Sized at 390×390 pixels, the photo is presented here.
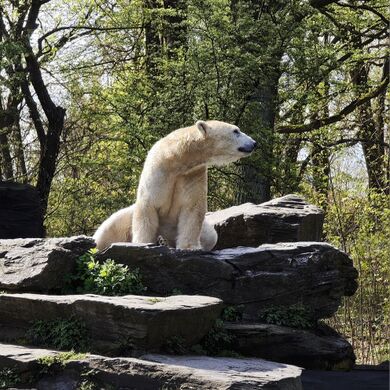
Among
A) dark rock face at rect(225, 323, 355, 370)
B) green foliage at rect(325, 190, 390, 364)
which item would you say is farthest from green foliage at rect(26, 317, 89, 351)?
green foliage at rect(325, 190, 390, 364)

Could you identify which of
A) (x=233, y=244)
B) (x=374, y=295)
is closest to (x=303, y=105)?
(x=374, y=295)

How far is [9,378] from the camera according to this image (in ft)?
16.3

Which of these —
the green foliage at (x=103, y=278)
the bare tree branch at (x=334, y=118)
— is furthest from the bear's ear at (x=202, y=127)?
the bare tree branch at (x=334, y=118)

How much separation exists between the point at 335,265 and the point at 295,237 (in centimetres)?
82

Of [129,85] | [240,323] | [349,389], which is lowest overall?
[349,389]

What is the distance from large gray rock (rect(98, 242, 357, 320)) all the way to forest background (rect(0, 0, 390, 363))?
309cm

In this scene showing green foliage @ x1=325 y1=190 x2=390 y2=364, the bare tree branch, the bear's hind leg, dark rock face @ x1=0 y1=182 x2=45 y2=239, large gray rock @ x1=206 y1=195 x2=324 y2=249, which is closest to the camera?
the bear's hind leg

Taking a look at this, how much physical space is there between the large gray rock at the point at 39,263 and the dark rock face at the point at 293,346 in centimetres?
140

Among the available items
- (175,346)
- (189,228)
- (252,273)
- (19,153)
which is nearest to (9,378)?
(175,346)

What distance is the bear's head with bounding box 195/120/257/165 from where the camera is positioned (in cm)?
674

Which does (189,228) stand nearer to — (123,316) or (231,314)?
(231,314)

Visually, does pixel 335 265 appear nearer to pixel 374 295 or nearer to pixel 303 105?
pixel 374 295

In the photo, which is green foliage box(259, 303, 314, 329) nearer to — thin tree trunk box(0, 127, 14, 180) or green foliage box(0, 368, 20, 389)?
green foliage box(0, 368, 20, 389)

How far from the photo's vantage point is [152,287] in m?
6.17
